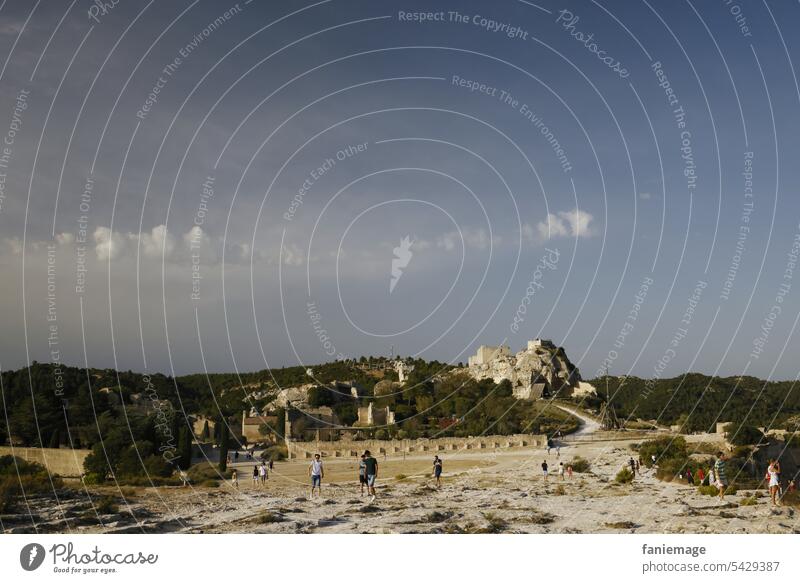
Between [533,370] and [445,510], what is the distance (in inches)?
3094

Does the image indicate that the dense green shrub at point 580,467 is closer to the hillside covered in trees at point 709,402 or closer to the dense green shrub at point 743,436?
the dense green shrub at point 743,436

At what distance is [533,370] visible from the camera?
92.6 metres

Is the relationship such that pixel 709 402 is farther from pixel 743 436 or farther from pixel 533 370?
pixel 743 436

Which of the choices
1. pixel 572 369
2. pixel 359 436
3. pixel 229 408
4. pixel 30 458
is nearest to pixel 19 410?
pixel 30 458

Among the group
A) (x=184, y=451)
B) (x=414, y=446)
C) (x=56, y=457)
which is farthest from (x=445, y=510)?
(x=56, y=457)

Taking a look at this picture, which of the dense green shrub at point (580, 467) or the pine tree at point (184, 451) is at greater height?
the pine tree at point (184, 451)

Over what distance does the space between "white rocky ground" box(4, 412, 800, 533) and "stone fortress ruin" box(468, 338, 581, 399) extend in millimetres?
61309

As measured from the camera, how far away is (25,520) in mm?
14641

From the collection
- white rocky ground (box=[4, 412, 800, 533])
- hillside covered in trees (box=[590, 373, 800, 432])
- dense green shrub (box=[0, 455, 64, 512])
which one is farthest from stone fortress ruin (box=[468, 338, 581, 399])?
dense green shrub (box=[0, 455, 64, 512])
